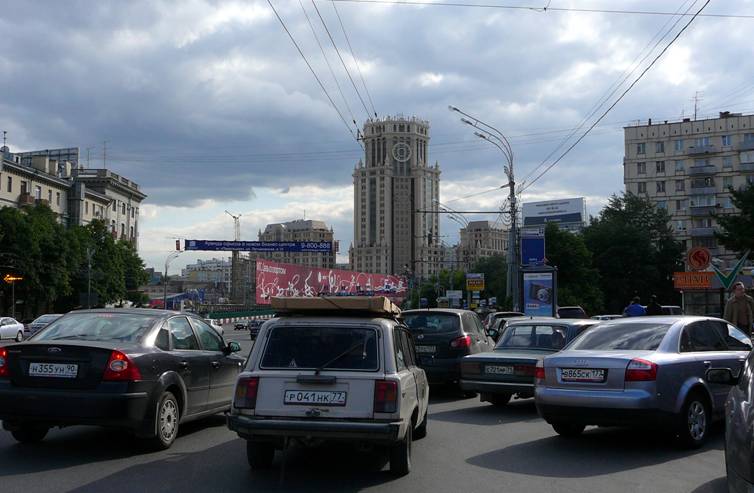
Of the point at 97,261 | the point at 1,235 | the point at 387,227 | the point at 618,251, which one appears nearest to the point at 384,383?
the point at 1,235

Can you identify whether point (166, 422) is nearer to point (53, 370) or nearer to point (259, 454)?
point (53, 370)

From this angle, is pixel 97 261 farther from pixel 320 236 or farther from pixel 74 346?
pixel 320 236

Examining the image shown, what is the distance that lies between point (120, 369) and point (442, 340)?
7.52 metres

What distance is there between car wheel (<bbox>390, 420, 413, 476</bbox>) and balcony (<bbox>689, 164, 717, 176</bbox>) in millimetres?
93301

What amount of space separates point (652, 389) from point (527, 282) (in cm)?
2490

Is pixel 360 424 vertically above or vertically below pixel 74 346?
below

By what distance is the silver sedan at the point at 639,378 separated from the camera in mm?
8484

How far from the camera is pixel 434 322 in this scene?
14.6 meters

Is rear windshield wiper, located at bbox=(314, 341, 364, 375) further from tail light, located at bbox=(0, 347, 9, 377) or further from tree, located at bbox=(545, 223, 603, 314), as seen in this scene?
tree, located at bbox=(545, 223, 603, 314)

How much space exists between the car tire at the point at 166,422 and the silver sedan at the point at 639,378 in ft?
13.9

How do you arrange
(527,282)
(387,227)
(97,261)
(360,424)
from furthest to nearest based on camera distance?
(387,227), (97,261), (527,282), (360,424)

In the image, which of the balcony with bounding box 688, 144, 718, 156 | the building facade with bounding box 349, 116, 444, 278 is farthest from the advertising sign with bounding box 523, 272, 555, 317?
the building facade with bounding box 349, 116, 444, 278

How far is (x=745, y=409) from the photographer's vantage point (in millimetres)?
4426

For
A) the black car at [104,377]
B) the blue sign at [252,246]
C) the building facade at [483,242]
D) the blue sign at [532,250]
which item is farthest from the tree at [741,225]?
the building facade at [483,242]
